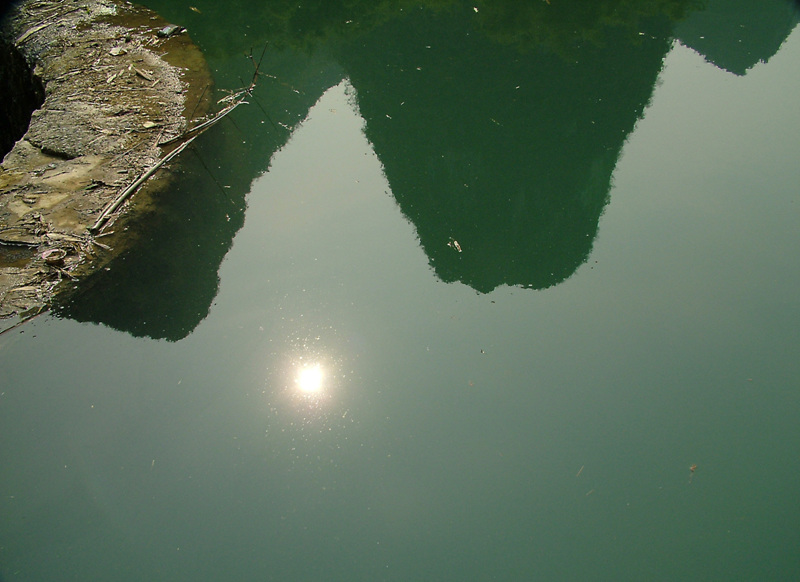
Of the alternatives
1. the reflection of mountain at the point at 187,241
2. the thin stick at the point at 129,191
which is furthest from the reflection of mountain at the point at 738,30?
the thin stick at the point at 129,191

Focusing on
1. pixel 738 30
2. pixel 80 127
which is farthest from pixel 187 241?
pixel 738 30

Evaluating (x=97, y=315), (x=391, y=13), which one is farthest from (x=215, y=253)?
(x=391, y=13)

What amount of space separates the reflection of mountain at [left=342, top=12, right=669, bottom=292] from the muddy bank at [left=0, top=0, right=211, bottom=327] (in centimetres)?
120

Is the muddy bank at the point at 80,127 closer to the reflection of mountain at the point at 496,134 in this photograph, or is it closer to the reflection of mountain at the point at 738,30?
the reflection of mountain at the point at 496,134

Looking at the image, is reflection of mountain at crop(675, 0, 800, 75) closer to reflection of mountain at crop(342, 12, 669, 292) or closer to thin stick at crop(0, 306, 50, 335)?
reflection of mountain at crop(342, 12, 669, 292)

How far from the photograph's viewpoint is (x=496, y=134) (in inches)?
126

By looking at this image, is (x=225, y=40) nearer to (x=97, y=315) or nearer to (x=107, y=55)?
(x=107, y=55)

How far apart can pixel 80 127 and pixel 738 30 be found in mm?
4528

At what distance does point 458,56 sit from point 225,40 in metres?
1.77

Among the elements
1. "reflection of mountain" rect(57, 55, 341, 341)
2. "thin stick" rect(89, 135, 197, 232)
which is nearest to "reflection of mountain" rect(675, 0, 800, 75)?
"reflection of mountain" rect(57, 55, 341, 341)

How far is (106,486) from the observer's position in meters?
1.73

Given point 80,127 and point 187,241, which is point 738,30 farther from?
point 80,127

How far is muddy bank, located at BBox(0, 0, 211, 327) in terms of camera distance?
2.30 metres

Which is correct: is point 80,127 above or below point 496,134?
above
